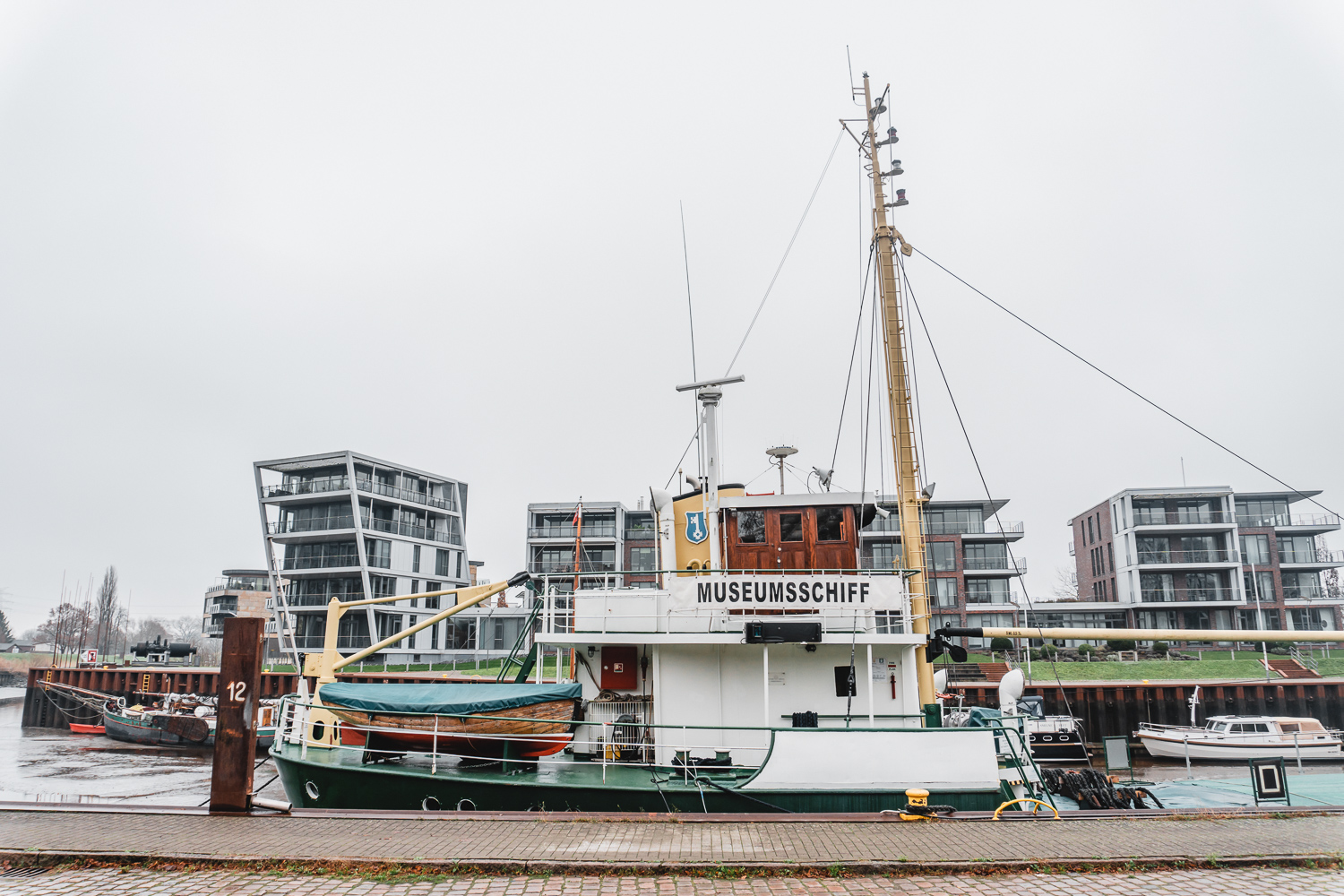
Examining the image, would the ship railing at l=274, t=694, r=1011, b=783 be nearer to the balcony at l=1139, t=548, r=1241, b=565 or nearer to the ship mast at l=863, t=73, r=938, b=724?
the ship mast at l=863, t=73, r=938, b=724

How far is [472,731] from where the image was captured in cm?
1216

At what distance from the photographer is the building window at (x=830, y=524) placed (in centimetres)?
1520

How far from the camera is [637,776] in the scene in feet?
39.0

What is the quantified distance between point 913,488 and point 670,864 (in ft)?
38.1

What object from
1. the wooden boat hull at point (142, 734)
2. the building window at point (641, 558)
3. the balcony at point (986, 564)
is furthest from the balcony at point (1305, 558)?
the wooden boat hull at point (142, 734)

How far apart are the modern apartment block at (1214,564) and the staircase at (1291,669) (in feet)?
47.9

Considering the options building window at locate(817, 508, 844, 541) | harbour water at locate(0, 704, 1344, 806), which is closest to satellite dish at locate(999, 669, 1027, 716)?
building window at locate(817, 508, 844, 541)

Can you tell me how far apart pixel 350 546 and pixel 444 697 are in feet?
140

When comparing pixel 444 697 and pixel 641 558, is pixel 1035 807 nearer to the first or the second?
pixel 444 697

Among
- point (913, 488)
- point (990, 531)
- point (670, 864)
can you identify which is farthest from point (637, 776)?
point (990, 531)

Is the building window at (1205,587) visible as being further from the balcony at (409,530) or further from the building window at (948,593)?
the balcony at (409,530)

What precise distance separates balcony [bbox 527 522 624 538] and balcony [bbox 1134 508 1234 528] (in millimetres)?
38029

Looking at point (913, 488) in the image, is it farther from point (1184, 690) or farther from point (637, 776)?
point (1184, 690)

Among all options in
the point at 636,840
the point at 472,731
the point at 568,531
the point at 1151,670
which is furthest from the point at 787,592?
the point at 568,531
